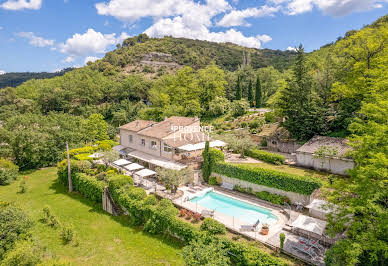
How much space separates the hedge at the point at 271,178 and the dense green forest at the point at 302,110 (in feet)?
16.8

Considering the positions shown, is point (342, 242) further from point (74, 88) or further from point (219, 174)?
point (74, 88)

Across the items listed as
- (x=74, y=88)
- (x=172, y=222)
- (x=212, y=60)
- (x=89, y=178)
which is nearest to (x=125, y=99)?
(x=74, y=88)

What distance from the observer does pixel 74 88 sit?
80750 mm

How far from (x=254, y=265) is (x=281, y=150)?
23854 mm

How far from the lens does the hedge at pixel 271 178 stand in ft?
70.5

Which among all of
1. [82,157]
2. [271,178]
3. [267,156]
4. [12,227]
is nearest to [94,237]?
[12,227]

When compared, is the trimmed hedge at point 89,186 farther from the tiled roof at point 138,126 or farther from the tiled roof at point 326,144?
the tiled roof at point 326,144

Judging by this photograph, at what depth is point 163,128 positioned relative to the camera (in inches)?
1358

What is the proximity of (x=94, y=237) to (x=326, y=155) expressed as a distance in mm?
26053

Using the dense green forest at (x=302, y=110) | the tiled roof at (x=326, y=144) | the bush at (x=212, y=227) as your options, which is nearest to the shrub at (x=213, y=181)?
the bush at (x=212, y=227)

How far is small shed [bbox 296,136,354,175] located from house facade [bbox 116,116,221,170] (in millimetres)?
13066

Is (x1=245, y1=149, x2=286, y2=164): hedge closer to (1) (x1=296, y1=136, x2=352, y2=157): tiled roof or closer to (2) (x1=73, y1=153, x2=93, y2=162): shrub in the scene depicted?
(1) (x1=296, y1=136, x2=352, y2=157): tiled roof

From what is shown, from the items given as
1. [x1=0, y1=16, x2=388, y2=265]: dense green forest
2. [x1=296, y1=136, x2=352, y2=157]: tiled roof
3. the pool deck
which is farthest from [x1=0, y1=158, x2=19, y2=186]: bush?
[x1=296, y1=136, x2=352, y2=157]: tiled roof

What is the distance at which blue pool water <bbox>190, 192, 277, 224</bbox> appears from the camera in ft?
69.4
